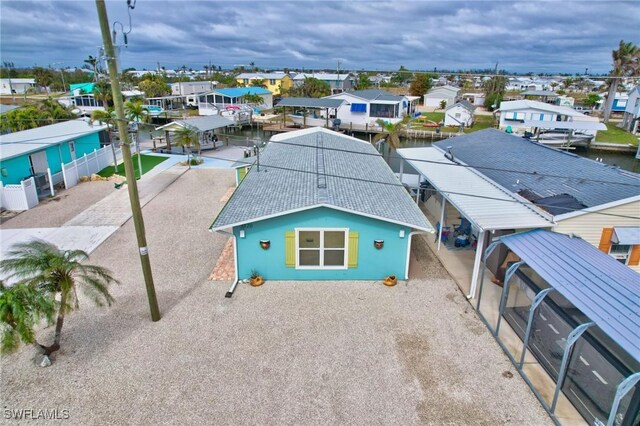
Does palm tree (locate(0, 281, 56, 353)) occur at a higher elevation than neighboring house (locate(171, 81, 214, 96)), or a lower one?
lower

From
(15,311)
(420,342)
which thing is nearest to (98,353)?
(15,311)

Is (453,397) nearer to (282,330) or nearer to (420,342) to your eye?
(420,342)

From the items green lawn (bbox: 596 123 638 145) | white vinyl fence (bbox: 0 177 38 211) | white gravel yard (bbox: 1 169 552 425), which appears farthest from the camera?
green lawn (bbox: 596 123 638 145)

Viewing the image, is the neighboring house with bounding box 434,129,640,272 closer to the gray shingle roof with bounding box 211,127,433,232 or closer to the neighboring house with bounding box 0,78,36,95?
the gray shingle roof with bounding box 211,127,433,232

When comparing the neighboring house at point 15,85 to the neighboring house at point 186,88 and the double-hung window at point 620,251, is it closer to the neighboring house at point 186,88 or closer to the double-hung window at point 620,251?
the neighboring house at point 186,88

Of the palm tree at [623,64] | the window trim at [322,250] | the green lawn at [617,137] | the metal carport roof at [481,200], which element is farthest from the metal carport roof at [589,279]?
the palm tree at [623,64]

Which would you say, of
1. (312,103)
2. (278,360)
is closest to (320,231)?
(278,360)

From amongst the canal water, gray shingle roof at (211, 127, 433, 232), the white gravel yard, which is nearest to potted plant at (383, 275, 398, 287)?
the white gravel yard
